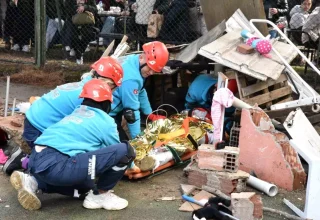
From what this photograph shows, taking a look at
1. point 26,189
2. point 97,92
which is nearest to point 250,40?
point 97,92

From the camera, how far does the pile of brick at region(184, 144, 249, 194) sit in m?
4.61

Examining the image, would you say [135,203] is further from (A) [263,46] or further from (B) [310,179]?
(A) [263,46]

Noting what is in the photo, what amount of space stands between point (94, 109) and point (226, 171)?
1329mm

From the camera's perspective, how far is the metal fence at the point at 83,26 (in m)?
9.18

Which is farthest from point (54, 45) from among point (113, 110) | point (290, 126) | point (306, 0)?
point (290, 126)

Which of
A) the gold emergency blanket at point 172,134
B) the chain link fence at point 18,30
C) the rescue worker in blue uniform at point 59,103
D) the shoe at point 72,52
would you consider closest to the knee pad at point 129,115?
the gold emergency blanket at point 172,134

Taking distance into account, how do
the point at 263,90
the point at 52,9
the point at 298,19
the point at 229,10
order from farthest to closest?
the point at 52,9 < the point at 298,19 < the point at 229,10 < the point at 263,90

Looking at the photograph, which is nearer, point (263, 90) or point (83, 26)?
point (263, 90)

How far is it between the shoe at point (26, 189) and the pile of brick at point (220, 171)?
1414mm

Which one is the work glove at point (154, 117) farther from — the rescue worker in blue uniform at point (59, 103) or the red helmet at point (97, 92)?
the red helmet at point (97, 92)

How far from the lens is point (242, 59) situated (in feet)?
19.2

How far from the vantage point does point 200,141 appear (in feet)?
18.6

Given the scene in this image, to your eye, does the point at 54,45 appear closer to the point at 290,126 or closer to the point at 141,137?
the point at 141,137

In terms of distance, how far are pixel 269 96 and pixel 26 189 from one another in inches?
118
